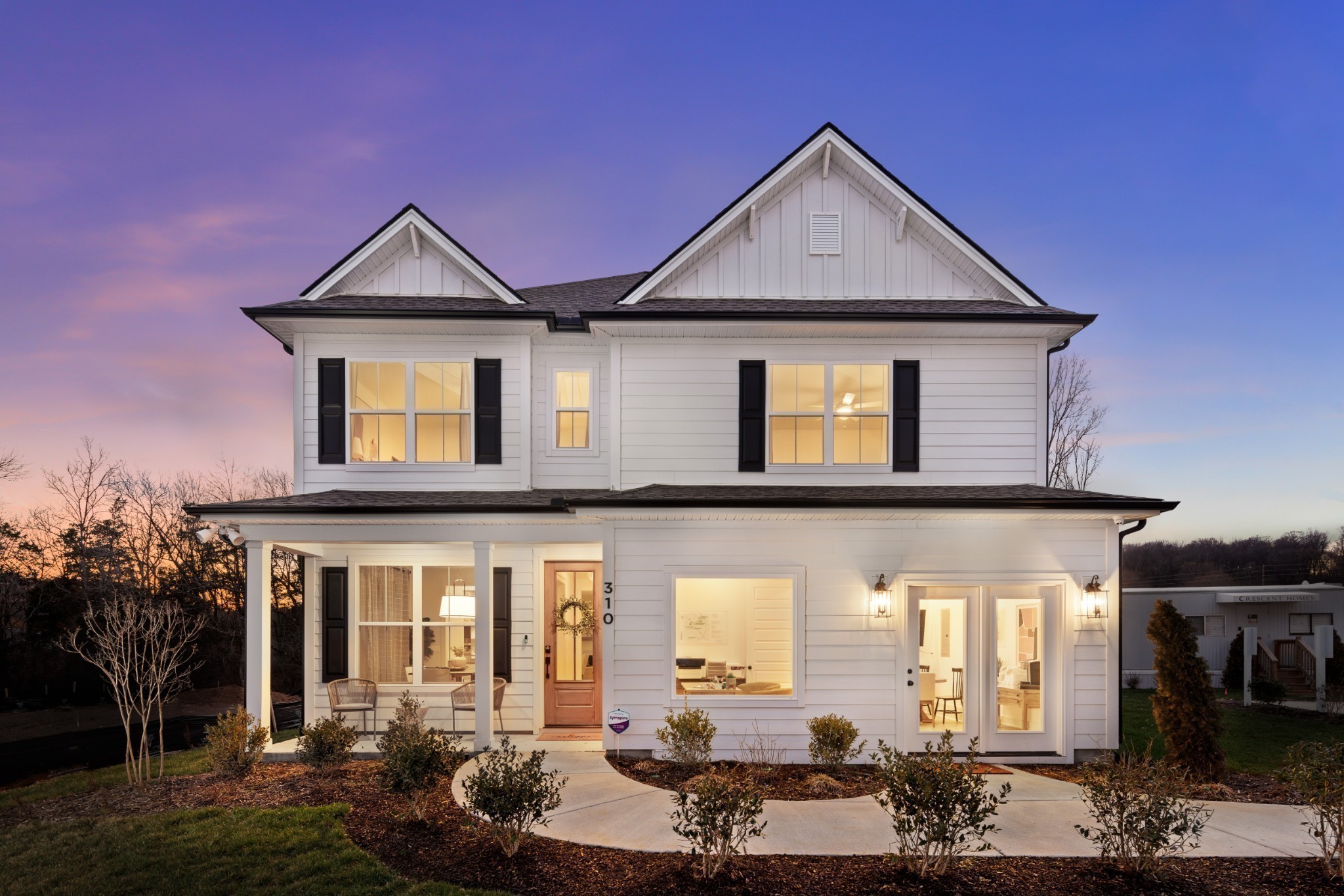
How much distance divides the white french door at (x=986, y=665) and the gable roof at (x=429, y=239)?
298 inches

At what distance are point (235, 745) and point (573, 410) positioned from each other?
618 cm

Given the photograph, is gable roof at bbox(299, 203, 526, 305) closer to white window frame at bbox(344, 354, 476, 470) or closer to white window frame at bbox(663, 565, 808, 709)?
white window frame at bbox(344, 354, 476, 470)

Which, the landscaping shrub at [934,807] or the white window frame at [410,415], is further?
the white window frame at [410,415]

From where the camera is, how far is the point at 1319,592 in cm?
2053

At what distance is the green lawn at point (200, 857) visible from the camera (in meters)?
5.62

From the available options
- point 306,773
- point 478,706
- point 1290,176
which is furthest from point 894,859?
point 1290,176

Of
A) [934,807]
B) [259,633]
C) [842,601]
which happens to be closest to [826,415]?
[842,601]

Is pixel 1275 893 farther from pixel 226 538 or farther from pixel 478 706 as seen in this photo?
pixel 226 538

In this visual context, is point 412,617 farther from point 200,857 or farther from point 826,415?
point 826,415

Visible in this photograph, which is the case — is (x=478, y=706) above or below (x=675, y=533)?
below

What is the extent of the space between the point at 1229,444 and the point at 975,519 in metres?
26.3

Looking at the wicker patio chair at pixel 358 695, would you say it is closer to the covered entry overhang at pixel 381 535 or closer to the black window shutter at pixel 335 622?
the black window shutter at pixel 335 622

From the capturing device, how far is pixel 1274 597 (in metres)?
20.4

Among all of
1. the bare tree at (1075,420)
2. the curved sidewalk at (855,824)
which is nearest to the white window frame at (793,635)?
the curved sidewalk at (855,824)
